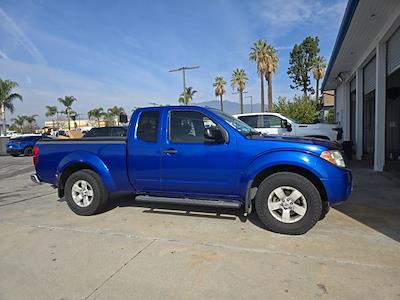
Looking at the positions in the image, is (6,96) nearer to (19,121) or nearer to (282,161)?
(282,161)

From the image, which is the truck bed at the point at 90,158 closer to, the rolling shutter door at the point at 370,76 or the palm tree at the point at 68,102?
the rolling shutter door at the point at 370,76

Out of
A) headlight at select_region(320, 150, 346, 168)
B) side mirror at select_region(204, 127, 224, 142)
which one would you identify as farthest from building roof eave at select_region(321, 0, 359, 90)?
side mirror at select_region(204, 127, 224, 142)

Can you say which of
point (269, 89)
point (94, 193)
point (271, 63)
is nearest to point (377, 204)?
point (94, 193)

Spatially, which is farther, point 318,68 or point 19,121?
point 19,121

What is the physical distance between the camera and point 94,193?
6.21 metres

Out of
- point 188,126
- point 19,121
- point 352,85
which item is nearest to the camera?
point 188,126

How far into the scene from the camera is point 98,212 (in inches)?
251

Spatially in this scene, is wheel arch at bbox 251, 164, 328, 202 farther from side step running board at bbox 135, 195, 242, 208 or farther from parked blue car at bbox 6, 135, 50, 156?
parked blue car at bbox 6, 135, 50, 156

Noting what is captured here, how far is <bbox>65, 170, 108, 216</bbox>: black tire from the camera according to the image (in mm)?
6180

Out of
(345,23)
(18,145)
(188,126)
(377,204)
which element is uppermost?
(345,23)

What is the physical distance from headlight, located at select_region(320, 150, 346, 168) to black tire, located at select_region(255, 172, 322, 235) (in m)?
0.42

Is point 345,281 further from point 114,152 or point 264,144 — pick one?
point 114,152

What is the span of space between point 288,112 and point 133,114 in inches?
1117

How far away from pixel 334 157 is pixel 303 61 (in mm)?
55417
